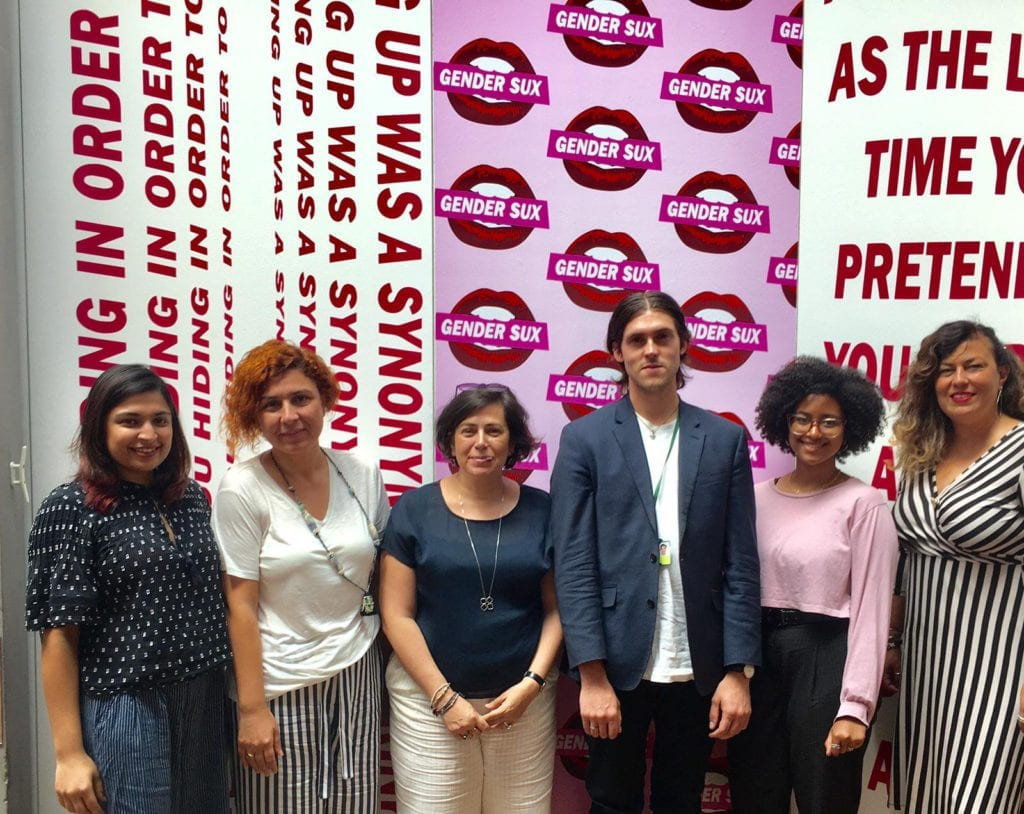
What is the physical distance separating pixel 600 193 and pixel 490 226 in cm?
42

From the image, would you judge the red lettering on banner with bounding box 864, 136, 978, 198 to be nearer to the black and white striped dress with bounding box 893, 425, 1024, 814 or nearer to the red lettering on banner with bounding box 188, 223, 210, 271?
the black and white striped dress with bounding box 893, 425, 1024, 814

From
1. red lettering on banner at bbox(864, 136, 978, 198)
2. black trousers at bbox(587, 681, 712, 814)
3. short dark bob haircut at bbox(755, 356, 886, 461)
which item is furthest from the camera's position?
red lettering on banner at bbox(864, 136, 978, 198)

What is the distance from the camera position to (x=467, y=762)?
2.28 m

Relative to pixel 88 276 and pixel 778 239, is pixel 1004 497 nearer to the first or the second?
pixel 778 239

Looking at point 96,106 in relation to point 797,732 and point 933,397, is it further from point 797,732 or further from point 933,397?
point 797,732

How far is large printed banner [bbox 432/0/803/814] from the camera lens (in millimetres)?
2799

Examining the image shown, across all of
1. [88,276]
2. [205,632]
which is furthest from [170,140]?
[205,632]

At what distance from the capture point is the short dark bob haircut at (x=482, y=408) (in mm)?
2336

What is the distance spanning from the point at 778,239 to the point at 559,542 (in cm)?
146

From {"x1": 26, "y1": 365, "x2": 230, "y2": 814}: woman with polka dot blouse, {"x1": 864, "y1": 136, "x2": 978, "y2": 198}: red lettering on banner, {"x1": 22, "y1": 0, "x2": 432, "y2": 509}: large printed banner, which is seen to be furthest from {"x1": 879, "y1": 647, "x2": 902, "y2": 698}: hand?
{"x1": 26, "y1": 365, "x2": 230, "y2": 814}: woman with polka dot blouse

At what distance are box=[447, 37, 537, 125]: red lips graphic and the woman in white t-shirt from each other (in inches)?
43.3

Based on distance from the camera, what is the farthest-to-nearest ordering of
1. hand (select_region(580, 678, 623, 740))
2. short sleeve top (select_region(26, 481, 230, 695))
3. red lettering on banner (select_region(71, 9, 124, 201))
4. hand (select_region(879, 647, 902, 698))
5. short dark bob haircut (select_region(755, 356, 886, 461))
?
1. red lettering on banner (select_region(71, 9, 124, 201))
2. hand (select_region(879, 647, 902, 698))
3. short dark bob haircut (select_region(755, 356, 886, 461))
4. hand (select_region(580, 678, 623, 740))
5. short sleeve top (select_region(26, 481, 230, 695))

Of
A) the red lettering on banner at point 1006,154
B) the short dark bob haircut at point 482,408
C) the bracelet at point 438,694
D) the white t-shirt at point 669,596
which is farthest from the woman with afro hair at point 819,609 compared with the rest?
the red lettering on banner at point 1006,154

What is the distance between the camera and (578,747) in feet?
9.38
